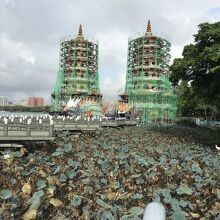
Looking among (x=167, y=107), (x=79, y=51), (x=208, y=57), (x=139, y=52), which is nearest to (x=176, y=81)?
(x=208, y=57)

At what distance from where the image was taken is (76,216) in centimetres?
617

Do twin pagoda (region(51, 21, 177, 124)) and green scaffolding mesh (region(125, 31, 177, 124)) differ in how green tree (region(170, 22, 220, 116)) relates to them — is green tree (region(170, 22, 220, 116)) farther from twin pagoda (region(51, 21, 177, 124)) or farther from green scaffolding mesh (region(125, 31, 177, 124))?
green scaffolding mesh (region(125, 31, 177, 124))

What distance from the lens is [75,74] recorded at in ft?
313

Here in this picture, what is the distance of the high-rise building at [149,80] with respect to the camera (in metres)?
84.2

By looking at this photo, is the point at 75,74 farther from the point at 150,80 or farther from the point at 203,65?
the point at 203,65

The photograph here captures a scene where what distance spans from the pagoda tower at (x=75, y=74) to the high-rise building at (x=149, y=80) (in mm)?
10387

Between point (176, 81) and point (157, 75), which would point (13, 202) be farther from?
point (157, 75)

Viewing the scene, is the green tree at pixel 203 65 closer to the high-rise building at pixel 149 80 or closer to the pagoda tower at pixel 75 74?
the high-rise building at pixel 149 80

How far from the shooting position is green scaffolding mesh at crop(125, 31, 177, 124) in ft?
276

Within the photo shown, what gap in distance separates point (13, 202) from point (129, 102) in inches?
3100

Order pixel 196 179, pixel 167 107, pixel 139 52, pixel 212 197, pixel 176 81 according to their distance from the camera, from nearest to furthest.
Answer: pixel 212 197 < pixel 196 179 < pixel 176 81 < pixel 167 107 < pixel 139 52

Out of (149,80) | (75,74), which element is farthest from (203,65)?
(75,74)

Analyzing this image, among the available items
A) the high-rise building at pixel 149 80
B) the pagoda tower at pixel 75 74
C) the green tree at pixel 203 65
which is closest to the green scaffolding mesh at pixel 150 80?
the high-rise building at pixel 149 80

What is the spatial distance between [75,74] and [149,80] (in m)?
17.9
